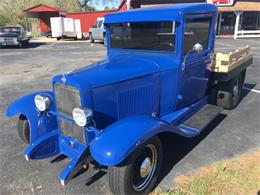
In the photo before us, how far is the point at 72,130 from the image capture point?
11.2ft

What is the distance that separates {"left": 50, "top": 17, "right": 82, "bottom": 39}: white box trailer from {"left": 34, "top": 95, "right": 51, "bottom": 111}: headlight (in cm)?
2199

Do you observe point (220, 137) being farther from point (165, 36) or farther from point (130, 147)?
point (130, 147)

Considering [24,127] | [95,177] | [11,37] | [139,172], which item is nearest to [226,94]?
[139,172]

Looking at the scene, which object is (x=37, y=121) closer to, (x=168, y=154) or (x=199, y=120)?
(x=168, y=154)

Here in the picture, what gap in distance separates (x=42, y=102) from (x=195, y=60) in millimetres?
2541

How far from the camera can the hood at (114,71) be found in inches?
124

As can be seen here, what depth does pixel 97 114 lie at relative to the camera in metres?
3.23

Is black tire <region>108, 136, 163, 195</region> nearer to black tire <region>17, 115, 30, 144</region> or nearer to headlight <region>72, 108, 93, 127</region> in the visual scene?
headlight <region>72, 108, 93, 127</region>

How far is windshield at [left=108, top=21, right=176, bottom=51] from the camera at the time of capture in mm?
3975

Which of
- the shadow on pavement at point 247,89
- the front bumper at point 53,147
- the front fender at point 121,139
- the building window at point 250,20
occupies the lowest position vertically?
the shadow on pavement at point 247,89

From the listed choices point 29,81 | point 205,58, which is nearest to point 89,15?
point 29,81

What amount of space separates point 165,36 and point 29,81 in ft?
19.9

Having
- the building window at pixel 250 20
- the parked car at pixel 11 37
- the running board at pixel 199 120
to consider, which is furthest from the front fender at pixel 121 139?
the building window at pixel 250 20

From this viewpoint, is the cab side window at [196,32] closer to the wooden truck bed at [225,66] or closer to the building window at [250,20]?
the wooden truck bed at [225,66]
